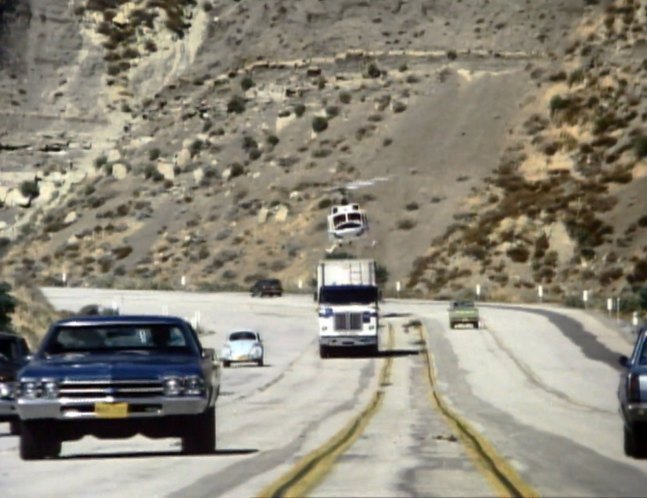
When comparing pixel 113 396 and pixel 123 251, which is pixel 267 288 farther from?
pixel 113 396

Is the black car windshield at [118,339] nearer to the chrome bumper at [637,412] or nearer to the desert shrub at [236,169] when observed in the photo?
the chrome bumper at [637,412]

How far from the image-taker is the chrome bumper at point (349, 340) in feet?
192

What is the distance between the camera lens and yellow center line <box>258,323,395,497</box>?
16572mm

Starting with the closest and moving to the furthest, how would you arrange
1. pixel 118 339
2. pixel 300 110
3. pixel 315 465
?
pixel 315 465 → pixel 118 339 → pixel 300 110

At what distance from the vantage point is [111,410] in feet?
67.3

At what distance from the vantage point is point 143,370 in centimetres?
2064

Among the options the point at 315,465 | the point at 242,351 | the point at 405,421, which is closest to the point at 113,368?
the point at 315,465

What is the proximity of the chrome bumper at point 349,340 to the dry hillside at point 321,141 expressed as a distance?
30.9 m

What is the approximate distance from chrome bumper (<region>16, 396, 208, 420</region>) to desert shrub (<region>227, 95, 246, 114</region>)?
4081 inches

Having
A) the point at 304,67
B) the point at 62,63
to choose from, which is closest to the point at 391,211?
the point at 304,67

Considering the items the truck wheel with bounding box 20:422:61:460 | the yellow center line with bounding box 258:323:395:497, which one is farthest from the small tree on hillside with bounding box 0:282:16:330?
the truck wheel with bounding box 20:422:61:460

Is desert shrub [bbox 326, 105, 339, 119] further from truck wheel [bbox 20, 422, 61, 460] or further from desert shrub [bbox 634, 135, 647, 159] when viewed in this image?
truck wheel [bbox 20, 422, 61, 460]

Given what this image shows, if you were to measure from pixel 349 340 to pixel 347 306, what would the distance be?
1720 mm

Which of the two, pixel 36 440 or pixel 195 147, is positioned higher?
pixel 195 147
